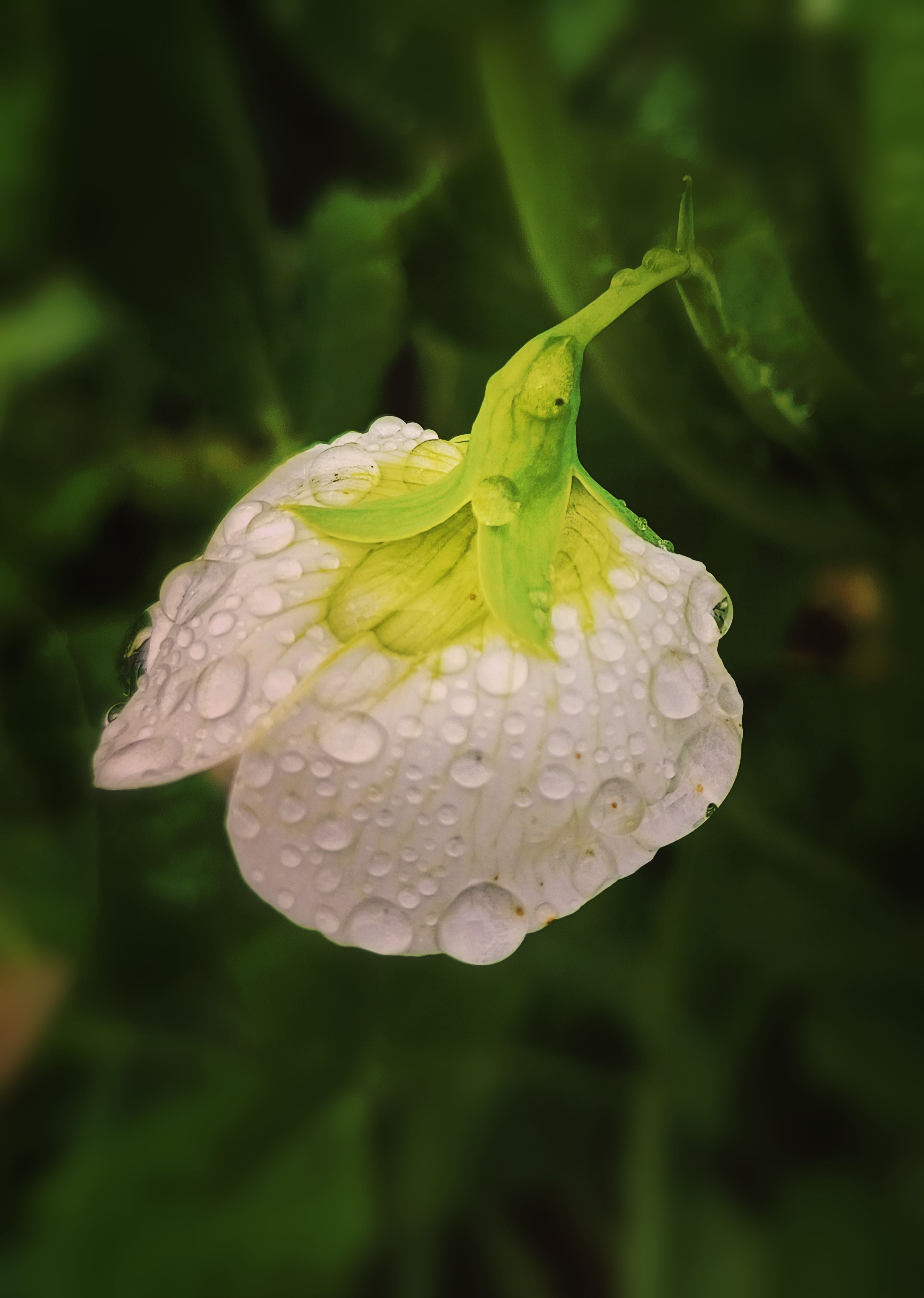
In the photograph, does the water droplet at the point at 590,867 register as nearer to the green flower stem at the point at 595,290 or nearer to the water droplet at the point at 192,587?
the water droplet at the point at 192,587

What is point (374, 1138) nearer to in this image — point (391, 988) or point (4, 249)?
point (391, 988)

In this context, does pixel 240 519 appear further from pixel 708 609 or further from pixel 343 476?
pixel 708 609

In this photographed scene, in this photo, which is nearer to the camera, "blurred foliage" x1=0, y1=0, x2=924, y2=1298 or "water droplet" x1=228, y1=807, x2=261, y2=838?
"water droplet" x1=228, y1=807, x2=261, y2=838

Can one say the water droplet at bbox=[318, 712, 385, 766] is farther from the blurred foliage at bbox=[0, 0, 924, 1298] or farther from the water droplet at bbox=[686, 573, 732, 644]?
the blurred foliage at bbox=[0, 0, 924, 1298]

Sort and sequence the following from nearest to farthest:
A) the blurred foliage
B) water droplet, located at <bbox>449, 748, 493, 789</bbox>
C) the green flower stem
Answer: water droplet, located at <bbox>449, 748, 493, 789</bbox> < the green flower stem < the blurred foliage

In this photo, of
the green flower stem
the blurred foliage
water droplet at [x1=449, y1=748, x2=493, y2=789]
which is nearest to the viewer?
water droplet at [x1=449, y1=748, x2=493, y2=789]

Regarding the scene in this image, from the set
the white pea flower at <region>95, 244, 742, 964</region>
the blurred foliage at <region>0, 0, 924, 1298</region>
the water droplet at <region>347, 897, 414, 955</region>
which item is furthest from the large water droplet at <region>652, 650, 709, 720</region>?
the blurred foliage at <region>0, 0, 924, 1298</region>

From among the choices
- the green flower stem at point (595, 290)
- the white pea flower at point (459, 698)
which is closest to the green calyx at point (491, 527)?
the white pea flower at point (459, 698)
